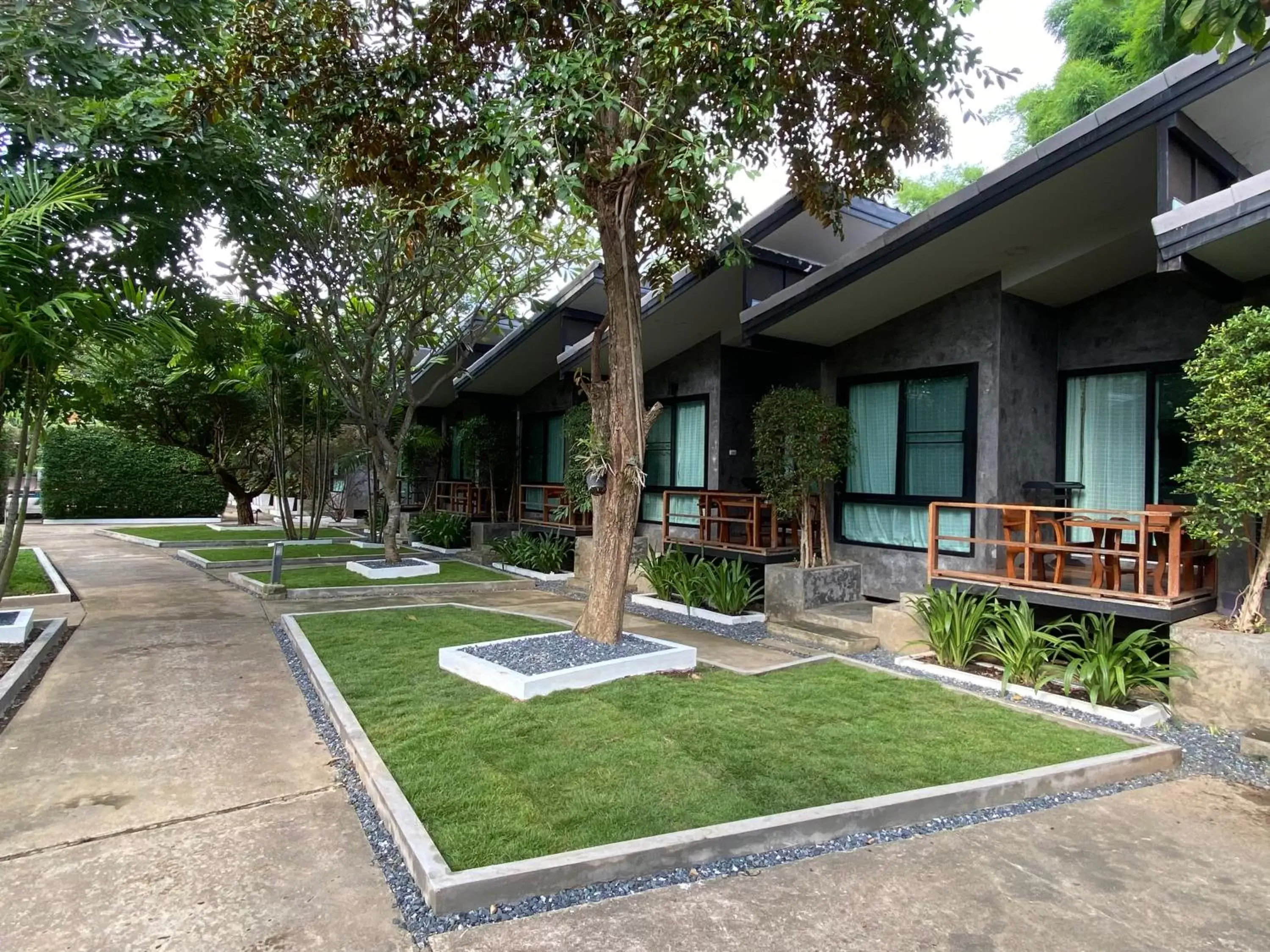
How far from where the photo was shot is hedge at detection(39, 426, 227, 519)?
23719 mm

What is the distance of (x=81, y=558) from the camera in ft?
47.4

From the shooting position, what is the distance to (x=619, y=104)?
208 inches

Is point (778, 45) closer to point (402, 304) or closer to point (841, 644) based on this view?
point (841, 644)

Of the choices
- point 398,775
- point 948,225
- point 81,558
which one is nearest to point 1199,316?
point 948,225

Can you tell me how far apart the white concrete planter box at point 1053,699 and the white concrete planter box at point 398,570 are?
300 inches

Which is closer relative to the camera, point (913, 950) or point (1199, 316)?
point (913, 950)

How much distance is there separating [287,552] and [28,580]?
4623mm

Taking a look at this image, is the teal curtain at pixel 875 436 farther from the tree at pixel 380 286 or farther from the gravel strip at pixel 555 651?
the tree at pixel 380 286

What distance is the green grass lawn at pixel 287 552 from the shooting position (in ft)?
46.1

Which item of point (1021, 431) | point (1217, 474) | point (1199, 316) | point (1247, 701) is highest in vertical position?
point (1199, 316)

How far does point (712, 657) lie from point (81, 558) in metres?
13.4

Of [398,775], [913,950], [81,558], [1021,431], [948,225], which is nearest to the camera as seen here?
[913,950]

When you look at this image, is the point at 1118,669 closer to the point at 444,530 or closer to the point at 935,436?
the point at 935,436

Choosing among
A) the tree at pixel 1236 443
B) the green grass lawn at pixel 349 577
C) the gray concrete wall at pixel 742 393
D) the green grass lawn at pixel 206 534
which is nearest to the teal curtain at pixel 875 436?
the gray concrete wall at pixel 742 393
